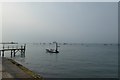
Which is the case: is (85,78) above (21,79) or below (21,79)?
below

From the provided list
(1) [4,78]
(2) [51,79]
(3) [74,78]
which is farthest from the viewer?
(3) [74,78]

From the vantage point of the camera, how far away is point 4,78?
66.0 feet

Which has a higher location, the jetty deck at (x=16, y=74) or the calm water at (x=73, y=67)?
the jetty deck at (x=16, y=74)

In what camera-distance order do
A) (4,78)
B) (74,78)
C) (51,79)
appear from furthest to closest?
(74,78), (51,79), (4,78)

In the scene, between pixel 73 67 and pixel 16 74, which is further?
pixel 73 67

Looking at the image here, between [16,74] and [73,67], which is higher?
[16,74]

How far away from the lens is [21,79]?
20.7 m

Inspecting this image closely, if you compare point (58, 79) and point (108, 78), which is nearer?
point (58, 79)

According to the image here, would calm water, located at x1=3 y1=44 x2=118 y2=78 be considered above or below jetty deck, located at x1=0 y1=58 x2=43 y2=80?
below

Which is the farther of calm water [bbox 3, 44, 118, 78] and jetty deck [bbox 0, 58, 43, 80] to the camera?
calm water [bbox 3, 44, 118, 78]

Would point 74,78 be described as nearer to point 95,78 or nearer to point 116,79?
point 95,78

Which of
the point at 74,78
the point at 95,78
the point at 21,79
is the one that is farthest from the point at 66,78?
the point at 21,79

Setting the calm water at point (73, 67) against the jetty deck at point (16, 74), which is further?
the calm water at point (73, 67)

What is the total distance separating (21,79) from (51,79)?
13246 millimetres
